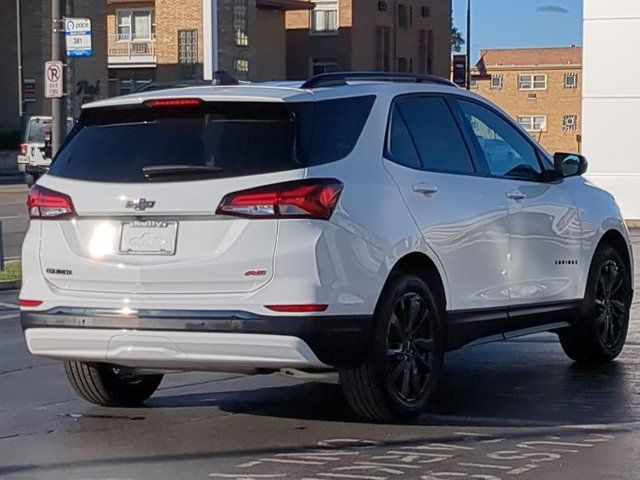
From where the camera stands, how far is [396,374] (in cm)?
747

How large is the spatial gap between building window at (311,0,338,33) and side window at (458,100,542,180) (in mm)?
62863

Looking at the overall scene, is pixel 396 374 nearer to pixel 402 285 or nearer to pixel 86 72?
pixel 402 285

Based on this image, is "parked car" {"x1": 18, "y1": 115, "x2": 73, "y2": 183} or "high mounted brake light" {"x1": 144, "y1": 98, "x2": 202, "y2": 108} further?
"parked car" {"x1": 18, "y1": 115, "x2": 73, "y2": 183}

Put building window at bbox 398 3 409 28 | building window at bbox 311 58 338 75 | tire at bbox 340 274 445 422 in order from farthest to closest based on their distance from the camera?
building window at bbox 398 3 409 28
building window at bbox 311 58 338 75
tire at bbox 340 274 445 422

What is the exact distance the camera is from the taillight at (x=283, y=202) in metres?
6.89

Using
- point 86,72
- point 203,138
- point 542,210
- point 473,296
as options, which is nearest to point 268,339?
point 203,138

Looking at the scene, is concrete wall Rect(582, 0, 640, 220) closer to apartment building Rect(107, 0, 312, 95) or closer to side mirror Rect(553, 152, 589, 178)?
side mirror Rect(553, 152, 589, 178)

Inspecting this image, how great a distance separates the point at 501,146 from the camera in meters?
8.81

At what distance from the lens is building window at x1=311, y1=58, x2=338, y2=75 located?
72000 millimetres

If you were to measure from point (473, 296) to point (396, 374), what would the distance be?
0.90 meters

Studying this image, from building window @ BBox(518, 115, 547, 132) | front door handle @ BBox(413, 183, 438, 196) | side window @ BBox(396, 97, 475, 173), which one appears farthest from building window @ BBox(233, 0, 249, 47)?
front door handle @ BBox(413, 183, 438, 196)

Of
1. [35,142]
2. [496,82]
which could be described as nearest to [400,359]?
[35,142]

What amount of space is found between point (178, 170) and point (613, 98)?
20.9 m

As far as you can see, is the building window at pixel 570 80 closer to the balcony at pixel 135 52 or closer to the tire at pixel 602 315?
the balcony at pixel 135 52
